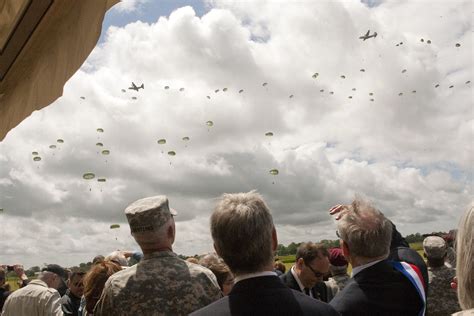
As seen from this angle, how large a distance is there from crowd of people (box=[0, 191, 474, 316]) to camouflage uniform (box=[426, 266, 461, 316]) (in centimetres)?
331

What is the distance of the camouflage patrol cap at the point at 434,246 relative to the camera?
24.8 feet

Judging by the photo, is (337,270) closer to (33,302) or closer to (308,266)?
(308,266)

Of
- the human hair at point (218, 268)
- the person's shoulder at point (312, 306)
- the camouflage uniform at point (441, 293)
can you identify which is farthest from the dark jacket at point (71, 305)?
the camouflage uniform at point (441, 293)

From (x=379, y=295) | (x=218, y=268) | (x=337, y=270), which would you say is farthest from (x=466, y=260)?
(x=337, y=270)

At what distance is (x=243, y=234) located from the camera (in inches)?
113

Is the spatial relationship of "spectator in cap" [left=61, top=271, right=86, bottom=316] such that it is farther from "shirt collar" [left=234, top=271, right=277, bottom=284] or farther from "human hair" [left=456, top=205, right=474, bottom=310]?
"human hair" [left=456, top=205, right=474, bottom=310]

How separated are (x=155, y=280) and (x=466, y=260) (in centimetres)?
229

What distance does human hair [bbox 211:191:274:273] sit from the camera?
9.32 feet

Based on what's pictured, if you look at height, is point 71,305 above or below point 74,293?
below

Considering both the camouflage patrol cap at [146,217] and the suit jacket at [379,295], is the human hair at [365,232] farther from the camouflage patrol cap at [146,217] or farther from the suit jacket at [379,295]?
the camouflage patrol cap at [146,217]

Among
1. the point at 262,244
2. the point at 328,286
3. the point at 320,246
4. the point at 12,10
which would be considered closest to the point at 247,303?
the point at 262,244

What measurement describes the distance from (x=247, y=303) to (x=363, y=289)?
4.71 ft

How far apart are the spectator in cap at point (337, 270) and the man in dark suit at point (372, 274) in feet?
11.9

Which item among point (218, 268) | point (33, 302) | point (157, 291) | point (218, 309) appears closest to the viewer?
point (218, 309)
